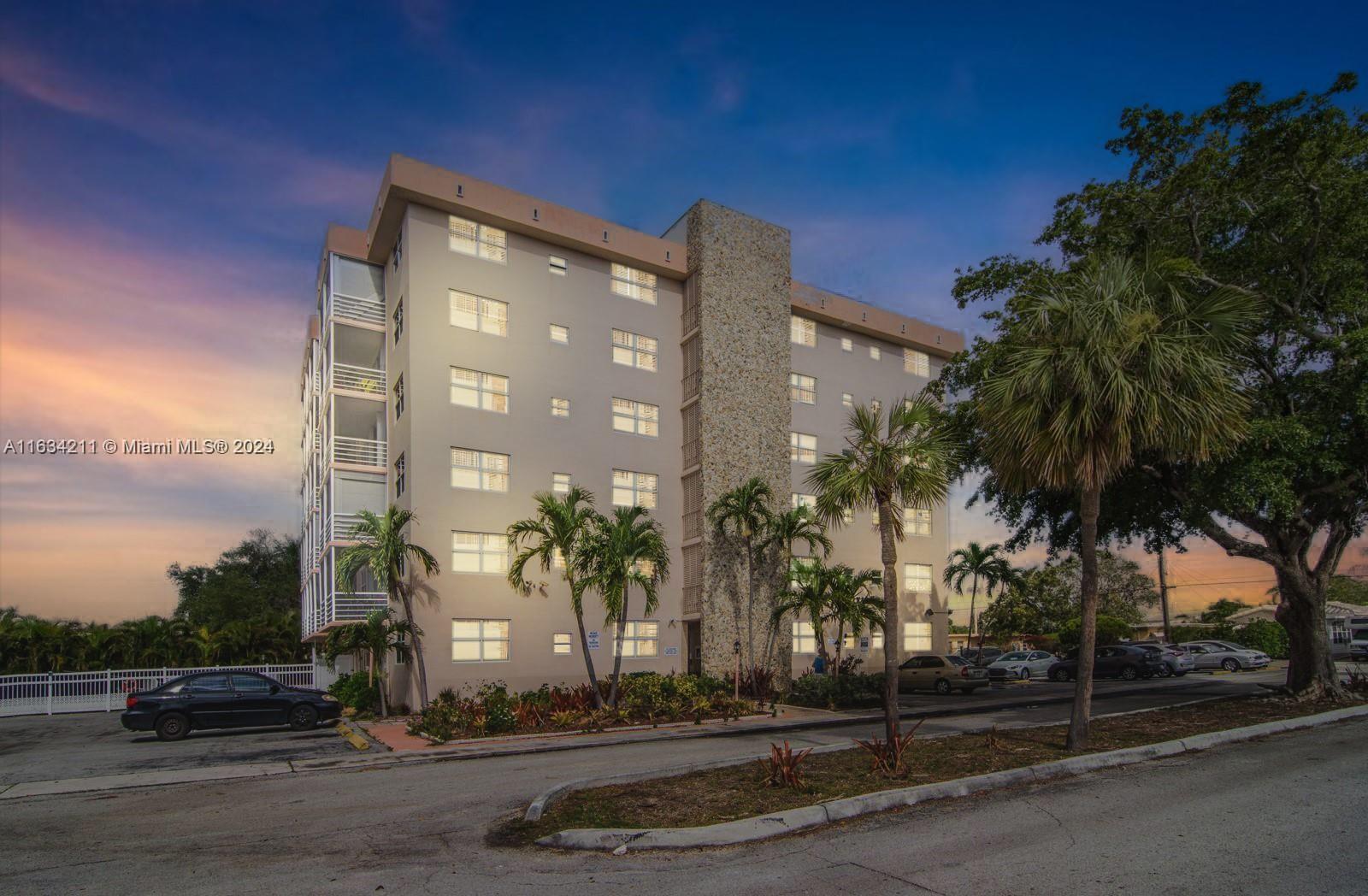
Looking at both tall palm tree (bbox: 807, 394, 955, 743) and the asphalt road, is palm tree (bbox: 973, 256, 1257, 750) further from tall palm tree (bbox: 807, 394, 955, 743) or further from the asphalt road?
the asphalt road

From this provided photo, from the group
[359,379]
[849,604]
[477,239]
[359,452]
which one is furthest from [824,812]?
[359,379]

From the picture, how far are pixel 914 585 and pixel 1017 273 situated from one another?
69.8 ft

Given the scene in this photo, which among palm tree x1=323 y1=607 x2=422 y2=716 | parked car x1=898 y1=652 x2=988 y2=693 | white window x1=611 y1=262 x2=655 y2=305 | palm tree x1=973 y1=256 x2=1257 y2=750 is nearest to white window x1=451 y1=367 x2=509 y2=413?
white window x1=611 y1=262 x2=655 y2=305

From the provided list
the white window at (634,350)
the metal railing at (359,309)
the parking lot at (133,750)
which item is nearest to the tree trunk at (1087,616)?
the parking lot at (133,750)

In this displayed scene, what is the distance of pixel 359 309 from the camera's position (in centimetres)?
3203

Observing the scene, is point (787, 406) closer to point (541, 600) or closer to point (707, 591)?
point (707, 591)

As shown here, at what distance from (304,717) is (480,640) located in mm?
5677

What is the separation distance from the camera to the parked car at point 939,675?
3612 cm

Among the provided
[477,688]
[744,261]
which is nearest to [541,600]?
[477,688]

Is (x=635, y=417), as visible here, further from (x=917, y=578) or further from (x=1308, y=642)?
(x=1308, y=642)

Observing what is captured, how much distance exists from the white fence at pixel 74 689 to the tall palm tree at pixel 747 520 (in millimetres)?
16794

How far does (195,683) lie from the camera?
75.3ft

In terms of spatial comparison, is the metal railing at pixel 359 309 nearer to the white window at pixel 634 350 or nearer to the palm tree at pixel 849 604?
the white window at pixel 634 350

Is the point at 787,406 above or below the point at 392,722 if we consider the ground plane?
above
